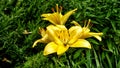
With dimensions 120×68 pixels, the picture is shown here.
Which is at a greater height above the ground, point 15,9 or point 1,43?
point 15,9

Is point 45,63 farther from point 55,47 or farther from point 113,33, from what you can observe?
point 113,33

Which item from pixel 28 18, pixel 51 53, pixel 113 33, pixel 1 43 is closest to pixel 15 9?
pixel 28 18

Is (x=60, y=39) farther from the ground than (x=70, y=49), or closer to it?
farther from the ground

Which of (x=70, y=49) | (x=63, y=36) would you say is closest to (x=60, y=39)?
(x=63, y=36)

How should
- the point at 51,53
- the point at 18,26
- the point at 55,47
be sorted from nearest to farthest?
the point at 55,47, the point at 51,53, the point at 18,26

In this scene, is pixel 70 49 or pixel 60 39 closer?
pixel 60 39

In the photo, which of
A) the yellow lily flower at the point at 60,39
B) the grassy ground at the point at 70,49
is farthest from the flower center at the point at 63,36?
the grassy ground at the point at 70,49

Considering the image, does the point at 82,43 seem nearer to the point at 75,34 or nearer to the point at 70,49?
the point at 75,34
